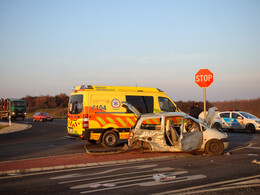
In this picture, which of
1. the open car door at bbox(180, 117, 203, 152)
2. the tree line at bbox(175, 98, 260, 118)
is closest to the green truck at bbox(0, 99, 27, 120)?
the tree line at bbox(175, 98, 260, 118)

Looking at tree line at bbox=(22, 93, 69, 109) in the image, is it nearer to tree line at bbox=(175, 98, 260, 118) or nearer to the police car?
tree line at bbox=(175, 98, 260, 118)

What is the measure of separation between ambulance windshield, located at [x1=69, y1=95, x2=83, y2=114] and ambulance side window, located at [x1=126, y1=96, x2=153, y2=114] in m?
2.17

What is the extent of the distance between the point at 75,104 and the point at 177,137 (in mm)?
5287

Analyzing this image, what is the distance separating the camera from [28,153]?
13.0 metres

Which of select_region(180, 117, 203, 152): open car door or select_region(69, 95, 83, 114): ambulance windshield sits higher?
select_region(69, 95, 83, 114): ambulance windshield

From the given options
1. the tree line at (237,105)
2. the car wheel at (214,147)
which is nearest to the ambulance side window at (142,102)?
the car wheel at (214,147)

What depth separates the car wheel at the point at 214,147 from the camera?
437 inches

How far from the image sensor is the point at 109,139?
14.1 m

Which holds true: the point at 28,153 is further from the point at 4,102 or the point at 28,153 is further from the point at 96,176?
the point at 4,102

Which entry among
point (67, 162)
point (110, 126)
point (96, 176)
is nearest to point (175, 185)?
point (96, 176)

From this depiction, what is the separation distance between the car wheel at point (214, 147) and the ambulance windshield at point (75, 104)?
5816 mm

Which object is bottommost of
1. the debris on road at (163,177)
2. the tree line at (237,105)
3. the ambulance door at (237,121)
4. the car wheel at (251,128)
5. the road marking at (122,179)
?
the road marking at (122,179)

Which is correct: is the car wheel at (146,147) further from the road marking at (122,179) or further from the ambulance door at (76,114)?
the ambulance door at (76,114)

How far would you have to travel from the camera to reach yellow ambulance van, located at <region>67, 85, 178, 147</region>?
44.9ft
